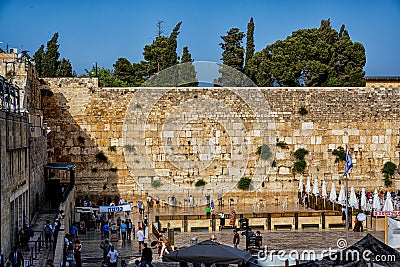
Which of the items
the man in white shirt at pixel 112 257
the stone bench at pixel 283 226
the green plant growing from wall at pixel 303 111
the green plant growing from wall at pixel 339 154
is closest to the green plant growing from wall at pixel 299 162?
the green plant growing from wall at pixel 339 154

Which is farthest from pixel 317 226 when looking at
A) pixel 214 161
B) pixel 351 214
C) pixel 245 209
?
pixel 214 161

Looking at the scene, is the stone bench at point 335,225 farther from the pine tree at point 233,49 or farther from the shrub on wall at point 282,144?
the pine tree at point 233,49

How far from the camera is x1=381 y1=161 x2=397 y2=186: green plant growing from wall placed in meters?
31.5

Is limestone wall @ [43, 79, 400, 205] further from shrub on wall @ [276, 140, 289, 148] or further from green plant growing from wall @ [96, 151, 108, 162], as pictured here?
shrub on wall @ [276, 140, 289, 148]

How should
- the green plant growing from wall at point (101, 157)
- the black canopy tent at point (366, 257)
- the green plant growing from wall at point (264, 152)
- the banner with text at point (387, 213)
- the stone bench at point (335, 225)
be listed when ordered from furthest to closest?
the green plant growing from wall at point (264, 152), the green plant growing from wall at point (101, 157), the stone bench at point (335, 225), the banner with text at point (387, 213), the black canopy tent at point (366, 257)

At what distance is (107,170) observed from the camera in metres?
30.0

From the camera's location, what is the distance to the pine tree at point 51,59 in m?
42.7

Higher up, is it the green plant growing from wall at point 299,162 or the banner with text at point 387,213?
the green plant growing from wall at point 299,162

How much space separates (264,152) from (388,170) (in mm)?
5749

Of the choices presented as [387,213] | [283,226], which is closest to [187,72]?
[283,226]

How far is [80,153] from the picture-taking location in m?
29.8

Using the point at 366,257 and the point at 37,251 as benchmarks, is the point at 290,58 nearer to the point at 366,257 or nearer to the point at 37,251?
the point at 37,251

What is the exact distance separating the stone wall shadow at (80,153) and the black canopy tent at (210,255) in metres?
15.0

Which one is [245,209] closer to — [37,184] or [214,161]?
[214,161]
